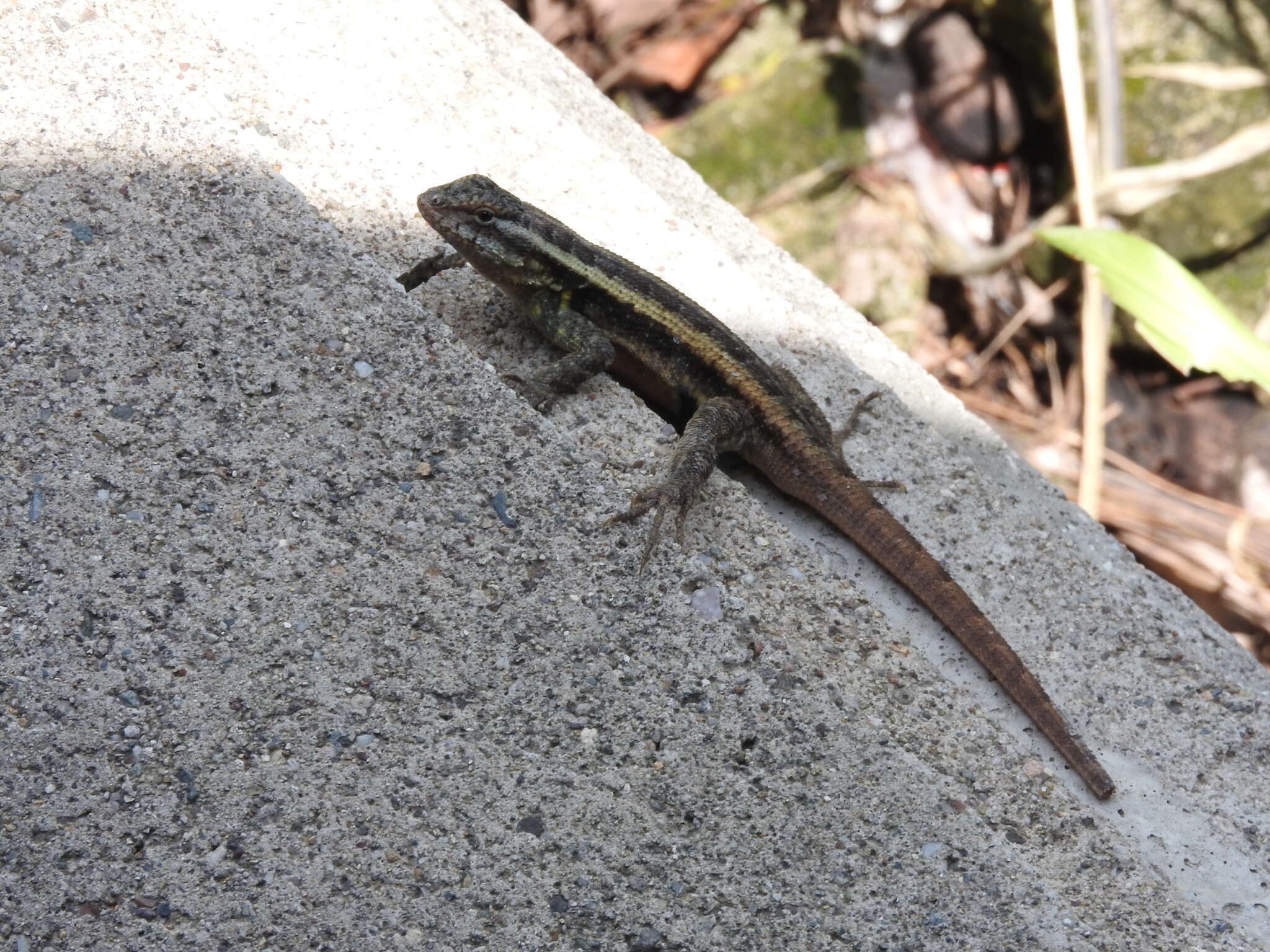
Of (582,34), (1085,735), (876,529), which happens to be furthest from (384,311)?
(582,34)

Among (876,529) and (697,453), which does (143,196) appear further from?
(876,529)

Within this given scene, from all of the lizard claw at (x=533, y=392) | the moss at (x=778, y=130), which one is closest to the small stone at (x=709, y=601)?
the lizard claw at (x=533, y=392)

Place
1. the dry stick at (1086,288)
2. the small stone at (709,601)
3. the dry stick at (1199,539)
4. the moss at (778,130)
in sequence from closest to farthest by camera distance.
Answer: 1. the small stone at (709,601)
2. the dry stick at (1086,288)
3. the dry stick at (1199,539)
4. the moss at (778,130)

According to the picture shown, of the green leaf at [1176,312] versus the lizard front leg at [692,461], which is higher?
the green leaf at [1176,312]

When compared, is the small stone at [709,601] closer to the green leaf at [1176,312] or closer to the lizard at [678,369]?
the lizard at [678,369]

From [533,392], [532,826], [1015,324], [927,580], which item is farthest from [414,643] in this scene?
[1015,324]

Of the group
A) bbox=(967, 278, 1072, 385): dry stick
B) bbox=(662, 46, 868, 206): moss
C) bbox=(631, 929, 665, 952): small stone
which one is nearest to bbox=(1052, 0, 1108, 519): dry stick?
bbox=(967, 278, 1072, 385): dry stick
